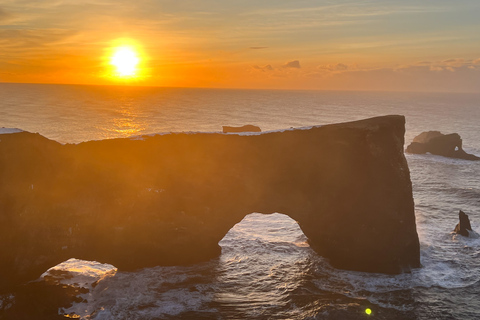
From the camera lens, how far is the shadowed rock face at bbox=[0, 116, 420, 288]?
21.1 m

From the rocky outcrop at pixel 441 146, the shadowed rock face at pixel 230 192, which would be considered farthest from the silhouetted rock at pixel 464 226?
the rocky outcrop at pixel 441 146

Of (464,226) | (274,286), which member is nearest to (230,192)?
(274,286)

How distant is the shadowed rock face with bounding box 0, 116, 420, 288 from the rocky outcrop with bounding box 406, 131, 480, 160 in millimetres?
42470

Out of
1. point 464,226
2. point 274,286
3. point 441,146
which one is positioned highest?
point 441,146

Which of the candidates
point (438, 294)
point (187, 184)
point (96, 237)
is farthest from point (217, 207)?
point (438, 294)

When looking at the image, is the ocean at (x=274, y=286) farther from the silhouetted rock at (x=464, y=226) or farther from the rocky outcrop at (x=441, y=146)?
the rocky outcrop at (x=441, y=146)

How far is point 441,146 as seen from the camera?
61.5 metres

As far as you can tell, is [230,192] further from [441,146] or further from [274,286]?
[441,146]

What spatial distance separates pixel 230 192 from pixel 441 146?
162 ft

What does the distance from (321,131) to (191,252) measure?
10032mm

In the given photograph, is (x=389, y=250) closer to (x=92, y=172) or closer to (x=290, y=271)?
(x=290, y=271)

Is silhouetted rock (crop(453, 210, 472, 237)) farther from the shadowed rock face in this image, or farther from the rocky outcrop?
the rocky outcrop

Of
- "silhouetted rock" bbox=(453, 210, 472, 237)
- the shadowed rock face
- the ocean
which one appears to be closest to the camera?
the ocean

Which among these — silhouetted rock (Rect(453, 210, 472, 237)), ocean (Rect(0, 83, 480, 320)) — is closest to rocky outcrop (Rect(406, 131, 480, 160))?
ocean (Rect(0, 83, 480, 320))
